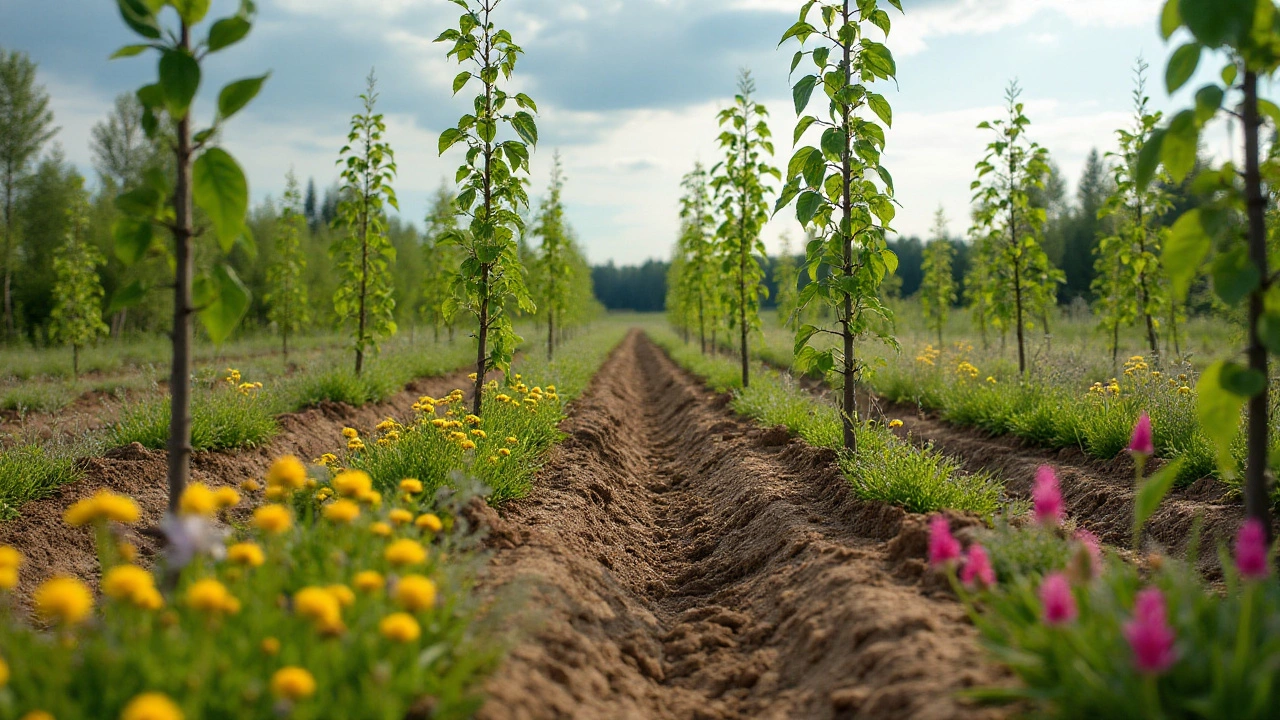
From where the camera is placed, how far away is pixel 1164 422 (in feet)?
21.0

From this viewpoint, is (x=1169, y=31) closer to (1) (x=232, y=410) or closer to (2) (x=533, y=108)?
(2) (x=533, y=108)

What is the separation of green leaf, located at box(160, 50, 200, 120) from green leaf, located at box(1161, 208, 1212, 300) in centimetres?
375

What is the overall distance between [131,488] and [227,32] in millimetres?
4598

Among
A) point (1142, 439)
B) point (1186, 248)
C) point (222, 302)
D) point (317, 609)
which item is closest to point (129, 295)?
point (222, 302)

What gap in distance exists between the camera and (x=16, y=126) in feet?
76.1

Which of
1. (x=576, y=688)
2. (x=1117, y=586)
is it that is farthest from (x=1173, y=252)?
(x=576, y=688)

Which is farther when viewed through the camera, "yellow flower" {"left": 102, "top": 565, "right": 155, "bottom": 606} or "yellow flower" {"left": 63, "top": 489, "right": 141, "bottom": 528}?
"yellow flower" {"left": 63, "top": 489, "right": 141, "bottom": 528}

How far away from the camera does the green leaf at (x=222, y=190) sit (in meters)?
2.80

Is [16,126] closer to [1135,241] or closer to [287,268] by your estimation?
[287,268]

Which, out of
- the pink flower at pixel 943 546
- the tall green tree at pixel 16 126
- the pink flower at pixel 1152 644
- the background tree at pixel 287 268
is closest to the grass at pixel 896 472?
the pink flower at pixel 943 546

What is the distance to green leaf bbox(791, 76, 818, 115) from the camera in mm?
5293

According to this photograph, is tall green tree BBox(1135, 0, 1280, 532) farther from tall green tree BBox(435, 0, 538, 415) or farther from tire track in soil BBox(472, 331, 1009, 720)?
tall green tree BBox(435, 0, 538, 415)

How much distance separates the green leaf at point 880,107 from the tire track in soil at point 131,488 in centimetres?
598

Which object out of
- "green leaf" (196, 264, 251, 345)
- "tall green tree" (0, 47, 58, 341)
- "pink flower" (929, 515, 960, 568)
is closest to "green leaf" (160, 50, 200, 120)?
"green leaf" (196, 264, 251, 345)
